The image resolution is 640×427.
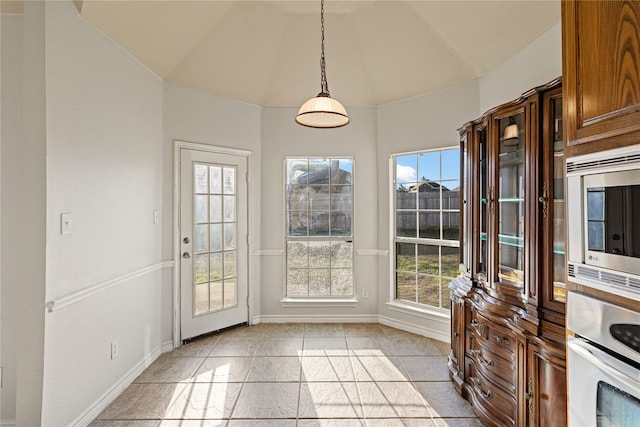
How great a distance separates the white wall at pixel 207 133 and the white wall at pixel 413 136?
5.03ft

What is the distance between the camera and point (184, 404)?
7.83 feet

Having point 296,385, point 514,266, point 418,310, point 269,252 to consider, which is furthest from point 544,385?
point 269,252

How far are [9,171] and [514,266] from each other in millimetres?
3173

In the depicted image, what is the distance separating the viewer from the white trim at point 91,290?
1.94 metres

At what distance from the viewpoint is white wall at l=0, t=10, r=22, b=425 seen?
2.05 meters

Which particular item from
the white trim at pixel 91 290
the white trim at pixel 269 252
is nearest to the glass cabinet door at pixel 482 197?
the white trim at pixel 269 252

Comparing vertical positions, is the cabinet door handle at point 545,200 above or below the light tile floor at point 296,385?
above

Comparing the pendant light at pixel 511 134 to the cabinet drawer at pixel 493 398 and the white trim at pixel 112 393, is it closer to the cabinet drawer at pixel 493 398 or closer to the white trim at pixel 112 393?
the cabinet drawer at pixel 493 398

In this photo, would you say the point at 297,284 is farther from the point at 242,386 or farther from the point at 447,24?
the point at 447,24

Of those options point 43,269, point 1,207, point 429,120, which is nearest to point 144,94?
point 1,207

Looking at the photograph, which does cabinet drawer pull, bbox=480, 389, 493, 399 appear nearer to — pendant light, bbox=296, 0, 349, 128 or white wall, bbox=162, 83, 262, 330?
pendant light, bbox=296, 0, 349, 128

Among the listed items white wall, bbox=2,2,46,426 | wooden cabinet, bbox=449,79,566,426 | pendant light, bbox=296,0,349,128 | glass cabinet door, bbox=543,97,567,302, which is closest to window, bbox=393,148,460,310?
wooden cabinet, bbox=449,79,566,426

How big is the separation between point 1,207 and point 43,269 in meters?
0.56

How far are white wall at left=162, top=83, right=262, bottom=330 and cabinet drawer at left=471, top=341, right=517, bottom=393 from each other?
2.62 m
